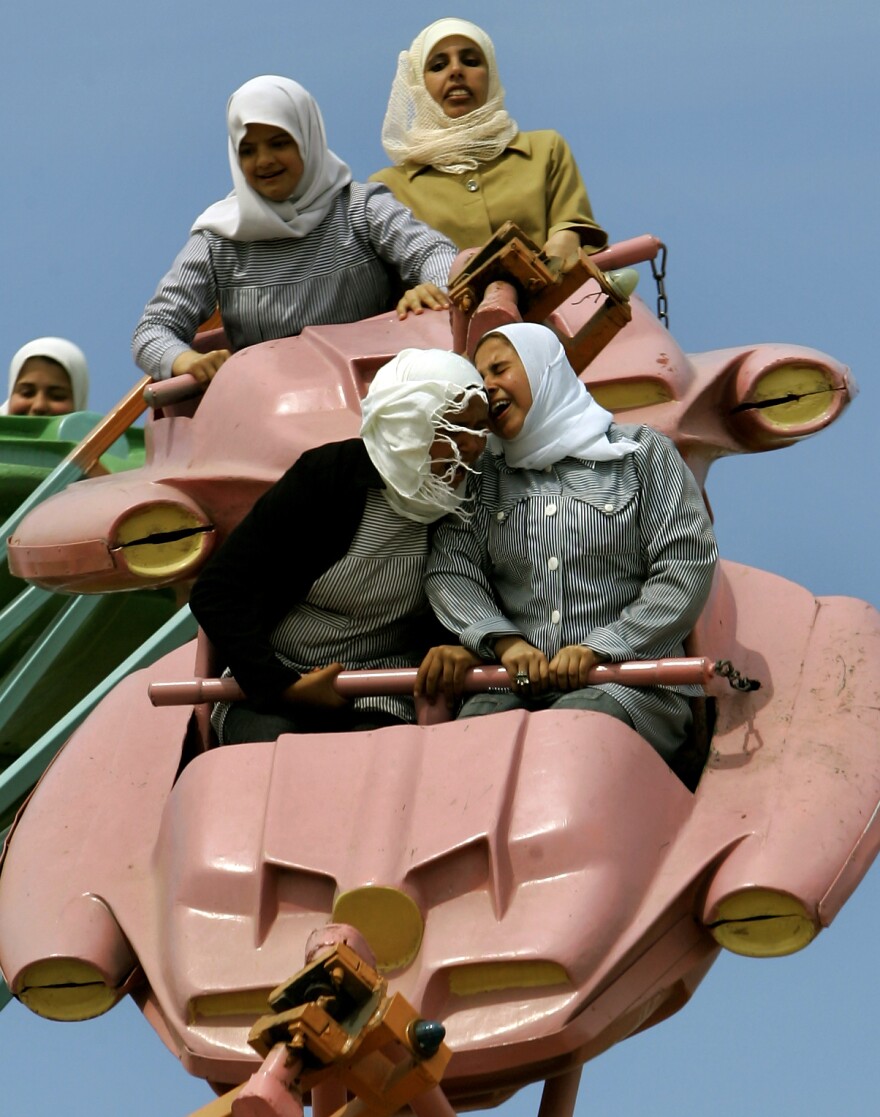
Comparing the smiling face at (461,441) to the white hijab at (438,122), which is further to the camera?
the white hijab at (438,122)

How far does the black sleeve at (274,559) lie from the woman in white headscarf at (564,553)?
0.29 metres

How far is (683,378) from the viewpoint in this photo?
9.62 metres

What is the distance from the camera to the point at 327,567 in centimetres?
820

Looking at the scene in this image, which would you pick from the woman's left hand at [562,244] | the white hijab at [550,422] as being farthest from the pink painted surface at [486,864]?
the woman's left hand at [562,244]

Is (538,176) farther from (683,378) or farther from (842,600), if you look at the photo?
(842,600)

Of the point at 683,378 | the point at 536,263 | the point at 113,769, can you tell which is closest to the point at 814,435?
the point at 683,378

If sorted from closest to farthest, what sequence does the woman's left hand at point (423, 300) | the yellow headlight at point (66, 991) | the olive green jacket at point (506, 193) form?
1. the yellow headlight at point (66, 991)
2. the woman's left hand at point (423, 300)
3. the olive green jacket at point (506, 193)

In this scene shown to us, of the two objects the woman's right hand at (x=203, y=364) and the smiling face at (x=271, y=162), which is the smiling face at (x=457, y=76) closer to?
the smiling face at (x=271, y=162)

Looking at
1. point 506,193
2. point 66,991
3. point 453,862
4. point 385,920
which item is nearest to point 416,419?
point 453,862

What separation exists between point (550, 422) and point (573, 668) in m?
0.75

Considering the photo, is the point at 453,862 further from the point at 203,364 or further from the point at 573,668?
the point at 203,364

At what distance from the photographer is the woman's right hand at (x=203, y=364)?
32.7 feet

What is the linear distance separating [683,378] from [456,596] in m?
1.77

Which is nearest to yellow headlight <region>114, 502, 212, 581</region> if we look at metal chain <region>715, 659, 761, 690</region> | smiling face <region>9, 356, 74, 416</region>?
metal chain <region>715, 659, 761, 690</region>
